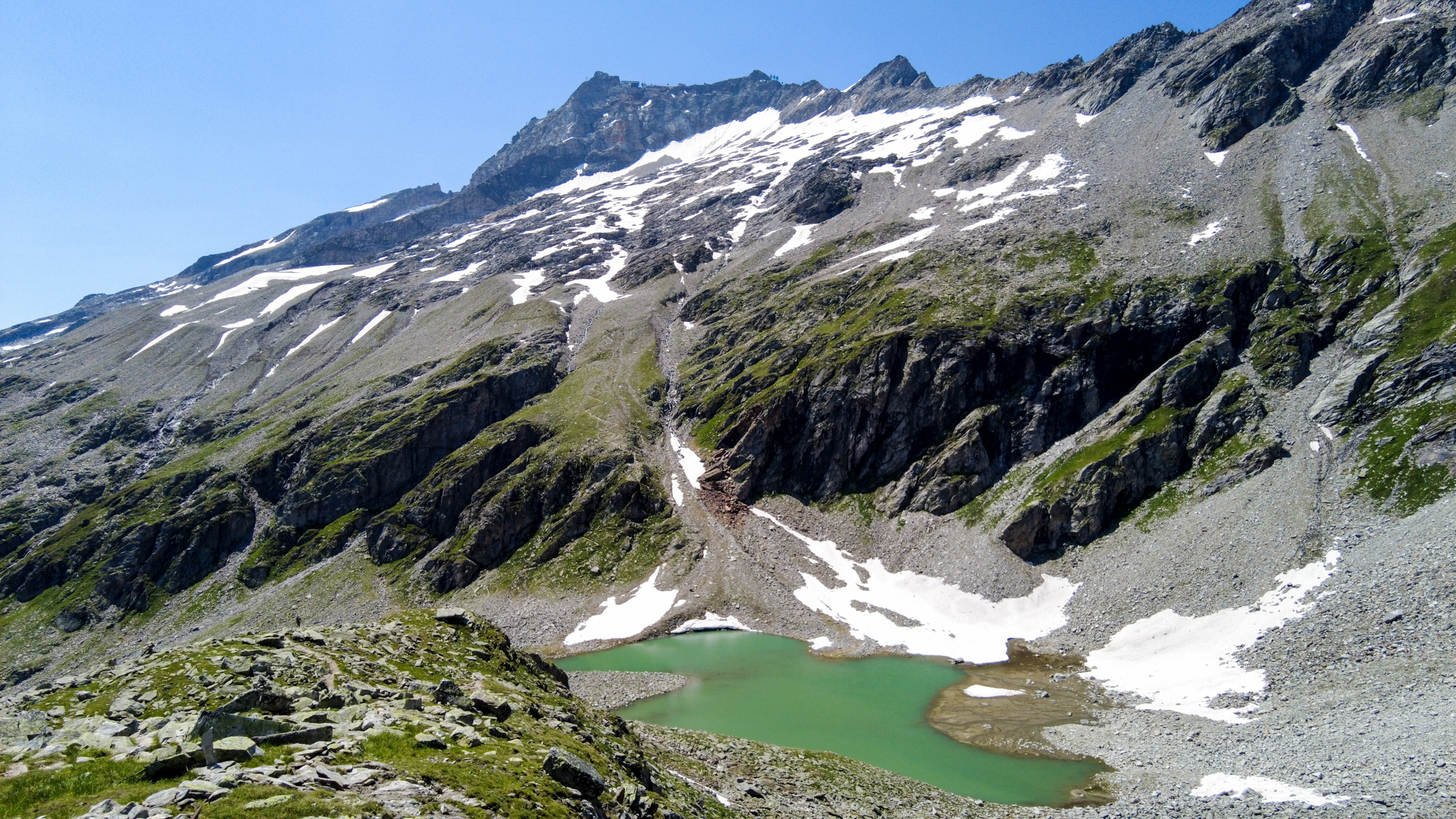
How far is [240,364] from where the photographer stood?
195 metres

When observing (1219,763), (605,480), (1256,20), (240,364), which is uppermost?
(1256,20)

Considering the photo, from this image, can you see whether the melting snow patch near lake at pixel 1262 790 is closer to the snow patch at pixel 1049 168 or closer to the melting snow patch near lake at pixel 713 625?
the melting snow patch near lake at pixel 713 625

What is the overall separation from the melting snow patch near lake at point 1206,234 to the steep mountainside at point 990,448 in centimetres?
115

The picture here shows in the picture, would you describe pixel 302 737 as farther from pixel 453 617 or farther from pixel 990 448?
pixel 990 448

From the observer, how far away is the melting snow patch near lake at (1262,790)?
31.0 meters

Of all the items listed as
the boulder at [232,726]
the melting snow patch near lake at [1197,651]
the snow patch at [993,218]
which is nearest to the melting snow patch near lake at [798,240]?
the snow patch at [993,218]

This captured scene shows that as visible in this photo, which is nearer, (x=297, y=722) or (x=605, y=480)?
(x=297, y=722)

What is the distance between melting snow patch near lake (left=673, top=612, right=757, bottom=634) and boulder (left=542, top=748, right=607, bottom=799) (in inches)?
2405

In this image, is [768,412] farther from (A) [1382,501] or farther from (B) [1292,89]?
(B) [1292,89]

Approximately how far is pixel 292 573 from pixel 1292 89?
21635 centimetres

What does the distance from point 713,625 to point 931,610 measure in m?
25.3

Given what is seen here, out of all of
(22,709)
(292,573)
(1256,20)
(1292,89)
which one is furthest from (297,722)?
(1256,20)

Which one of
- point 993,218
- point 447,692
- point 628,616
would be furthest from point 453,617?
point 993,218

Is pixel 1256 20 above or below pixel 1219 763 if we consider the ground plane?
above
